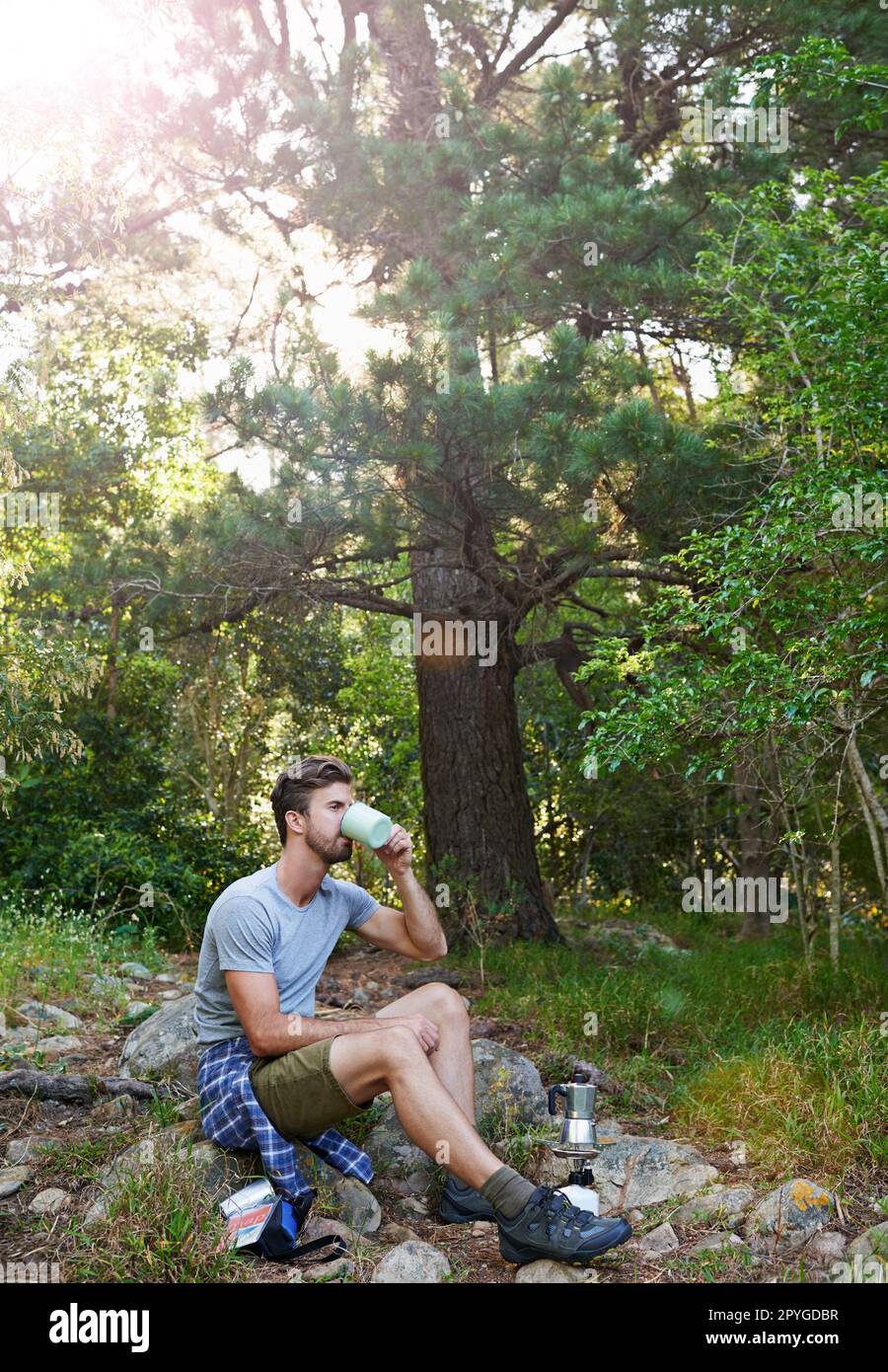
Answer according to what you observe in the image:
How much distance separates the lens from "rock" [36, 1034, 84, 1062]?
465cm

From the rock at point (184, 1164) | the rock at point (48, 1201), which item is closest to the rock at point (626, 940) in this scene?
the rock at point (184, 1164)

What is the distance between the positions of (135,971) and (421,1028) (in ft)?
11.4

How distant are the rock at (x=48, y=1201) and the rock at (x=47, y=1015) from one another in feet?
5.83

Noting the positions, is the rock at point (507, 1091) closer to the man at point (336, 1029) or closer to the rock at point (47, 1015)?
the man at point (336, 1029)

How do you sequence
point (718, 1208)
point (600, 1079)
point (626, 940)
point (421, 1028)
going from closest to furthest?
point (421, 1028) → point (718, 1208) → point (600, 1079) → point (626, 940)

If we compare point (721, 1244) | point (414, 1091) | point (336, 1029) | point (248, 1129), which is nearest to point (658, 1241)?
point (721, 1244)

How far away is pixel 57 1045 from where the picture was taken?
15.6ft

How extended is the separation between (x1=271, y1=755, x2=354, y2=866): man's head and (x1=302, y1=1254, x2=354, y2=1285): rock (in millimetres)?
1064

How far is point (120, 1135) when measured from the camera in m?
3.64

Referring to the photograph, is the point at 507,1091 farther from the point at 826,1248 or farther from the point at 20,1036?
the point at 20,1036

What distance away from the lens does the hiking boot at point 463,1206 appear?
341cm
